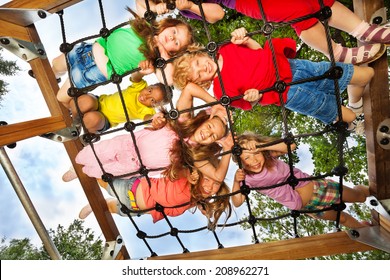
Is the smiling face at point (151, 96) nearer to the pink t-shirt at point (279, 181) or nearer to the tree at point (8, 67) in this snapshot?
the pink t-shirt at point (279, 181)

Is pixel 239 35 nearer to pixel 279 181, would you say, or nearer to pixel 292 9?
pixel 292 9

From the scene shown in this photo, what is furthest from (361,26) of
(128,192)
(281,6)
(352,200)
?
(128,192)

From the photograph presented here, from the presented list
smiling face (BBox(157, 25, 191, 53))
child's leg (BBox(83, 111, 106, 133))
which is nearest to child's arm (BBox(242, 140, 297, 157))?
smiling face (BBox(157, 25, 191, 53))

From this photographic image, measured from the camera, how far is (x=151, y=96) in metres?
1.18

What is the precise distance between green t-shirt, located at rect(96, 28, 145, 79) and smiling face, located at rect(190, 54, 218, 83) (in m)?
0.15

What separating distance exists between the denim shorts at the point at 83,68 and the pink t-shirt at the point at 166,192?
0.33 metres

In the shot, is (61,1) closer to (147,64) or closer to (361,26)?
(147,64)

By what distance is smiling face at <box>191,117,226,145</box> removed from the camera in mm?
1027

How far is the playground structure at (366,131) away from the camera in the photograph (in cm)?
87

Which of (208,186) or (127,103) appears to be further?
(127,103)

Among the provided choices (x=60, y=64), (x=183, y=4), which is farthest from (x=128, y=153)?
(x=183, y=4)

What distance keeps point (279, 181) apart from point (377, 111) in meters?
0.34

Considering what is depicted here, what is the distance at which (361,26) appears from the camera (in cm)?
87

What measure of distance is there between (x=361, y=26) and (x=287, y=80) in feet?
0.69
